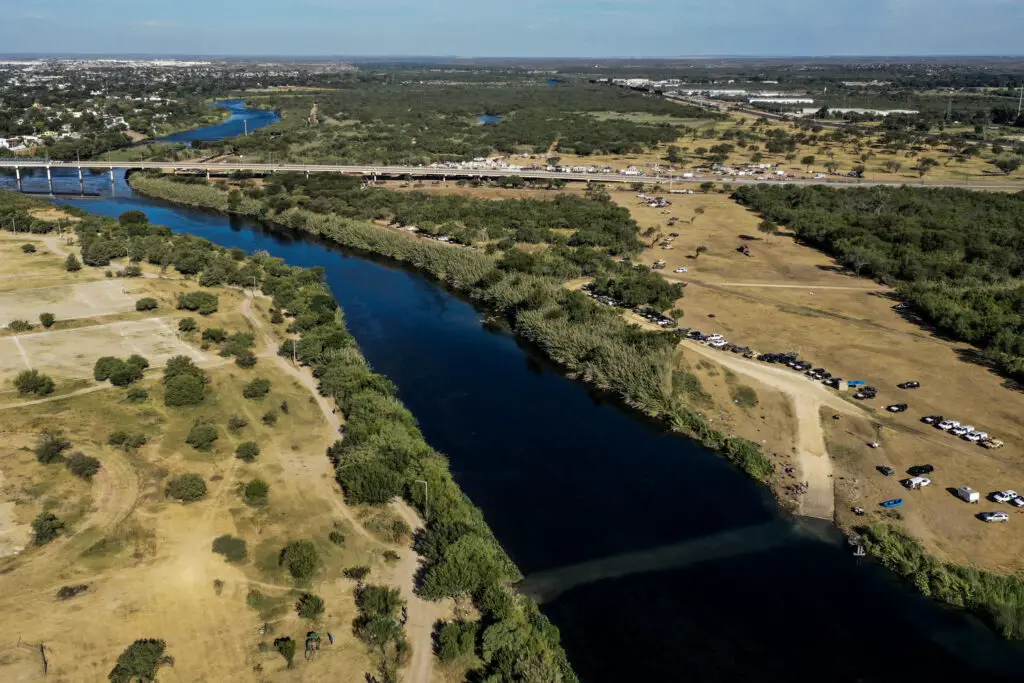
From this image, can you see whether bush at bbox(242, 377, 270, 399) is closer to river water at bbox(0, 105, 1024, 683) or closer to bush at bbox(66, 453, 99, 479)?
river water at bbox(0, 105, 1024, 683)

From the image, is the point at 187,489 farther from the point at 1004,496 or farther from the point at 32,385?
the point at 1004,496

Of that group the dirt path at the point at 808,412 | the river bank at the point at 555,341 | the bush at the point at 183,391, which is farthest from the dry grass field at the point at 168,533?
the dirt path at the point at 808,412

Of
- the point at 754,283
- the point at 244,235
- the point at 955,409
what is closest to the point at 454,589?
the point at 955,409

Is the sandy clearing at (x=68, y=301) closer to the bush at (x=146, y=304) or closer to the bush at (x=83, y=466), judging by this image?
the bush at (x=146, y=304)

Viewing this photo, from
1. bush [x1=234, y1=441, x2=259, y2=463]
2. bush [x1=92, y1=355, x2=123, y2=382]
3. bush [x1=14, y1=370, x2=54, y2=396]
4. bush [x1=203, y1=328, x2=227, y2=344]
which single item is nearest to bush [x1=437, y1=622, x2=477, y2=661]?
bush [x1=234, y1=441, x2=259, y2=463]

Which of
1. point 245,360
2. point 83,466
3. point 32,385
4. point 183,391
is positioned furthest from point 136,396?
point 83,466

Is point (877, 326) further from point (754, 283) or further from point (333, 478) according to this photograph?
point (333, 478)
